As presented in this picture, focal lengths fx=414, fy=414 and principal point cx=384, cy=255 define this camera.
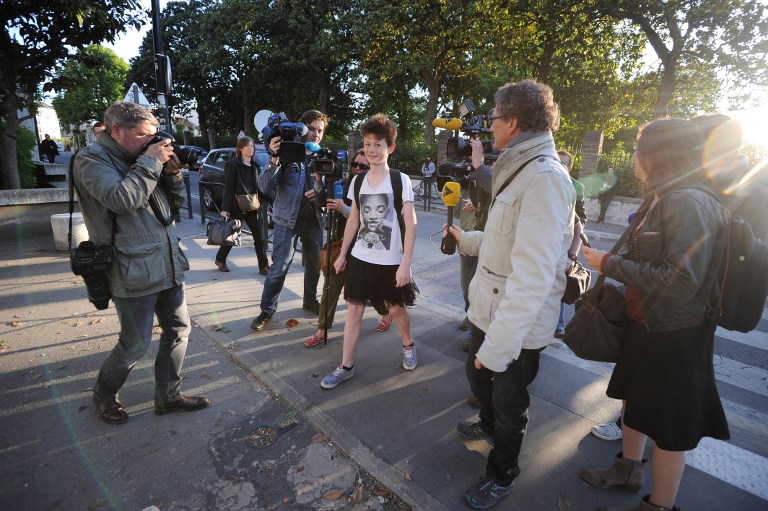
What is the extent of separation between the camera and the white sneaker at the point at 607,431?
262 cm

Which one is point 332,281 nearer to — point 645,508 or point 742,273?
point 645,508

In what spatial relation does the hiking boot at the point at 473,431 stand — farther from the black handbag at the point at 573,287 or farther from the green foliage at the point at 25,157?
the green foliage at the point at 25,157

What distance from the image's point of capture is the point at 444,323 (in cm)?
441

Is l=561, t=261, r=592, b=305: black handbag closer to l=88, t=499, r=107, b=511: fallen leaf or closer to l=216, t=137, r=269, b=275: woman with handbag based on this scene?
l=88, t=499, r=107, b=511: fallen leaf

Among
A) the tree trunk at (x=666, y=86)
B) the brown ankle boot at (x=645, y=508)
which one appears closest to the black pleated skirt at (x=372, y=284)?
the brown ankle boot at (x=645, y=508)

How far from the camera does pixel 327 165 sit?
3357 millimetres

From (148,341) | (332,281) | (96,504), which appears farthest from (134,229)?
(332,281)

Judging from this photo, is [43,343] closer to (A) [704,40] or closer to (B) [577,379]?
(B) [577,379]

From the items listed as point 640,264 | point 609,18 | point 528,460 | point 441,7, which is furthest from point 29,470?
point 441,7

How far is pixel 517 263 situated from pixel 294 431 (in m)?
1.87

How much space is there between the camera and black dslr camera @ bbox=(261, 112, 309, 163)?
353cm

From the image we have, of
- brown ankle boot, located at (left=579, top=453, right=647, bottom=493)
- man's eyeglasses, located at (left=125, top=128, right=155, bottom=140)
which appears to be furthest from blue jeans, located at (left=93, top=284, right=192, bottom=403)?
brown ankle boot, located at (left=579, top=453, right=647, bottom=493)

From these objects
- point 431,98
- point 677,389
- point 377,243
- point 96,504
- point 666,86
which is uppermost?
point 431,98

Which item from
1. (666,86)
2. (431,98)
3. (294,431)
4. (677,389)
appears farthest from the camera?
(431,98)
